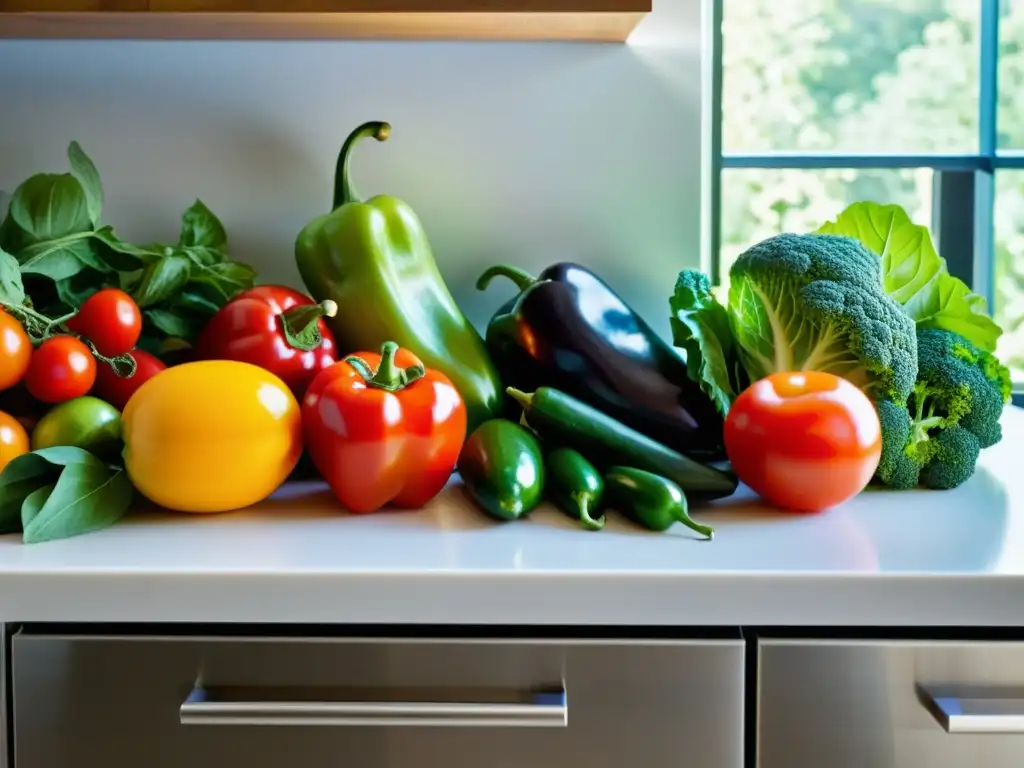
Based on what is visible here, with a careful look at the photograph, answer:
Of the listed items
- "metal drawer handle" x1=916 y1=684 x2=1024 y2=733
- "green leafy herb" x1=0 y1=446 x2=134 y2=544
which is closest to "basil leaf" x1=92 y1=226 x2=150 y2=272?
"green leafy herb" x1=0 y1=446 x2=134 y2=544

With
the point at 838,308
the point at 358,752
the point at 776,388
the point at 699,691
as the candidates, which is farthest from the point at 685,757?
the point at 838,308

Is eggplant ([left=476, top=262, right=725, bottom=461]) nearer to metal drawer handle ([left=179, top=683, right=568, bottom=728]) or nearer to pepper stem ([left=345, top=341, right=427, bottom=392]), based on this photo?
pepper stem ([left=345, top=341, right=427, bottom=392])

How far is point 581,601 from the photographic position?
2.48ft

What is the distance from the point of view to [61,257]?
1.13 metres

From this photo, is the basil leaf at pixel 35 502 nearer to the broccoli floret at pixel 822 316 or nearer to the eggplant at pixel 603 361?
the eggplant at pixel 603 361

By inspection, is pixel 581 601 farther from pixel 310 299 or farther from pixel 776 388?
pixel 310 299

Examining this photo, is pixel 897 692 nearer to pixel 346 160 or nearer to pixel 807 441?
pixel 807 441

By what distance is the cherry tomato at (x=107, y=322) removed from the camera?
3.22ft

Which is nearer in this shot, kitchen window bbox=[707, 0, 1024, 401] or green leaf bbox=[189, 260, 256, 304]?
green leaf bbox=[189, 260, 256, 304]

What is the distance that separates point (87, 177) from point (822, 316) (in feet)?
2.82

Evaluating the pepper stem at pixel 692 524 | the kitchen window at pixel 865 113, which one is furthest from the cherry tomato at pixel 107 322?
the kitchen window at pixel 865 113

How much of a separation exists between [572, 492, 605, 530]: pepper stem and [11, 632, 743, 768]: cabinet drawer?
0.14m

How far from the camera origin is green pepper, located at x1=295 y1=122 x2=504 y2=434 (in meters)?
1.16

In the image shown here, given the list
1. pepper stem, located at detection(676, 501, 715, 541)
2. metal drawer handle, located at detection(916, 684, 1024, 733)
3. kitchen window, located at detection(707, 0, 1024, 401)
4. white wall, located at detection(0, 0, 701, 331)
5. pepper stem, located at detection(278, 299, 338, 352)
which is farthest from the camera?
kitchen window, located at detection(707, 0, 1024, 401)
